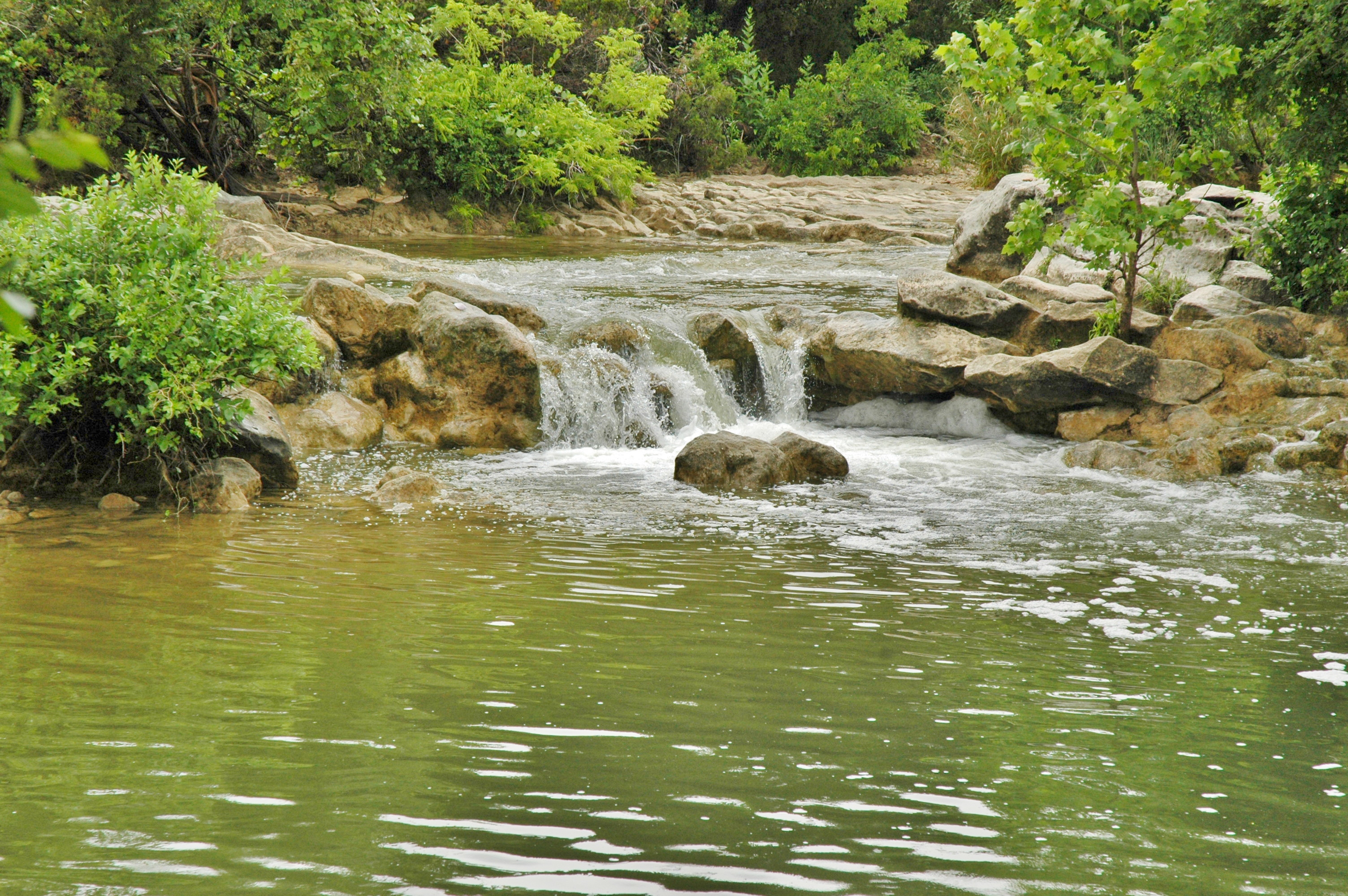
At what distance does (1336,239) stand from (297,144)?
52.6ft

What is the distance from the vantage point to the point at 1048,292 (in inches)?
513

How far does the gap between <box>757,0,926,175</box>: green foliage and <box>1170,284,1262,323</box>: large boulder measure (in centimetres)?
2237

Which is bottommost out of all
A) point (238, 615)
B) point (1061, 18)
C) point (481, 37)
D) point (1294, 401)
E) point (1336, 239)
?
point (238, 615)

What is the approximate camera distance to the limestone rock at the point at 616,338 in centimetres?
1252

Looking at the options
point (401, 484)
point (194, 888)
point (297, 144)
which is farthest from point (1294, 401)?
point (297, 144)

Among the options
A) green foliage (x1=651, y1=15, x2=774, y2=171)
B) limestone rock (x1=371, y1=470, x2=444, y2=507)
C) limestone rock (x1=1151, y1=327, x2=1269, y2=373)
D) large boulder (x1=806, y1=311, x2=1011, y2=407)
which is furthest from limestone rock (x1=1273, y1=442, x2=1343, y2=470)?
green foliage (x1=651, y1=15, x2=774, y2=171)

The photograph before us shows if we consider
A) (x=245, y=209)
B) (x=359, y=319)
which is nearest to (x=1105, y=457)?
(x=359, y=319)

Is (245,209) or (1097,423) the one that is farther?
(245,209)

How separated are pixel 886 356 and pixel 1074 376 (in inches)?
79.6

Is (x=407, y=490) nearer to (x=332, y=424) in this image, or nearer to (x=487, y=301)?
(x=332, y=424)

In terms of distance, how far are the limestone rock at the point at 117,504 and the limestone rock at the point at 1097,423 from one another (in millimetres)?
8553

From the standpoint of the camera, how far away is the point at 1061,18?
10.4m

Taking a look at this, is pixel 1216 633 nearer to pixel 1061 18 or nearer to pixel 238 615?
pixel 238 615

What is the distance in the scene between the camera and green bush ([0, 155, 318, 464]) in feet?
24.2
